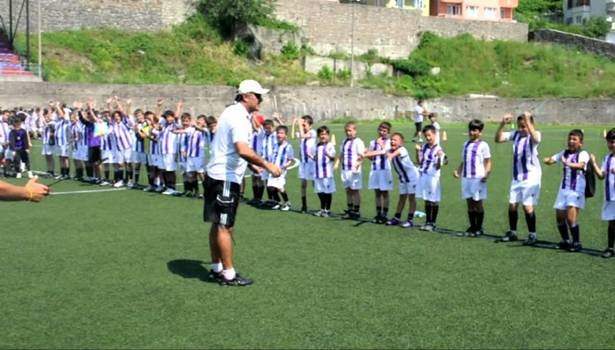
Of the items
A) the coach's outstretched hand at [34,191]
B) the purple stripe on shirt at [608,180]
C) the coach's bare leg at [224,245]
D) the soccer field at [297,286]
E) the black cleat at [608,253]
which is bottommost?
the soccer field at [297,286]

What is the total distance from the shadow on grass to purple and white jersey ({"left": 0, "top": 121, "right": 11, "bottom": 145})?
530 inches

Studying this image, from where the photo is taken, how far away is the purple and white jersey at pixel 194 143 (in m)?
16.7

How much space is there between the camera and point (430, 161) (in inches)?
502

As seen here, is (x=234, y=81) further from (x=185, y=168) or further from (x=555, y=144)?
(x=185, y=168)

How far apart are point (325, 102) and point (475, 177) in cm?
3583

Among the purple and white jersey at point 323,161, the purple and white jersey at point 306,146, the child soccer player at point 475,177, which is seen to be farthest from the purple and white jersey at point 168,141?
the child soccer player at point 475,177

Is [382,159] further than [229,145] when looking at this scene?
Yes

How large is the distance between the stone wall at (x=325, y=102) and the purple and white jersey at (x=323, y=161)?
81.8 ft

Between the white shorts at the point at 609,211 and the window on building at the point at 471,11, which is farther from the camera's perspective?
the window on building at the point at 471,11

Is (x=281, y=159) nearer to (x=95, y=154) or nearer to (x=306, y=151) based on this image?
(x=306, y=151)

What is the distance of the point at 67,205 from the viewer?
A: 15.2 metres

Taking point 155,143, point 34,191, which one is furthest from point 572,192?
point 155,143

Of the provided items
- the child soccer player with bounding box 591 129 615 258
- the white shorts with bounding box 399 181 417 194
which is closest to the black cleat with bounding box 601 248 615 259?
the child soccer player with bounding box 591 129 615 258

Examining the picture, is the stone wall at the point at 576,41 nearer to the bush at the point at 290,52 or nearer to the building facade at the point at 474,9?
the building facade at the point at 474,9
